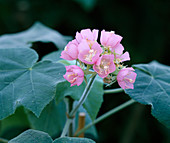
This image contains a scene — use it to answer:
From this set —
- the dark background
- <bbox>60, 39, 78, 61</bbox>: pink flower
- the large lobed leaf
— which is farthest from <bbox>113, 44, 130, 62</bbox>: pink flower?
the dark background

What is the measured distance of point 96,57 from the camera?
0.62 meters

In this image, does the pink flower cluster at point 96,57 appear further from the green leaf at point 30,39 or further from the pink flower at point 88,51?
the green leaf at point 30,39

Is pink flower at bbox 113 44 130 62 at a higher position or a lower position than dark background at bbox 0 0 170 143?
higher

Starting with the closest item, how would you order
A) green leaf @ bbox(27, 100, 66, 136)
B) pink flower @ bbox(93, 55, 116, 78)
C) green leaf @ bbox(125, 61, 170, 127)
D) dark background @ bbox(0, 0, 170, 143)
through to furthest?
pink flower @ bbox(93, 55, 116, 78), green leaf @ bbox(125, 61, 170, 127), green leaf @ bbox(27, 100, 66, 136), dark background @ bbox(0, 0, 170, 143)

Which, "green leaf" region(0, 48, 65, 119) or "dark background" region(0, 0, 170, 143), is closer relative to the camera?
"green leaf" region(0, 48, 65, 119)

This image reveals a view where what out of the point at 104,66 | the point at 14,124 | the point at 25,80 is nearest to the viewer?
the point at 104,66

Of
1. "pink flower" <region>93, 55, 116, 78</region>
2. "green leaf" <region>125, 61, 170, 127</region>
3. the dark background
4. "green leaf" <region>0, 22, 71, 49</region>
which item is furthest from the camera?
the dark background

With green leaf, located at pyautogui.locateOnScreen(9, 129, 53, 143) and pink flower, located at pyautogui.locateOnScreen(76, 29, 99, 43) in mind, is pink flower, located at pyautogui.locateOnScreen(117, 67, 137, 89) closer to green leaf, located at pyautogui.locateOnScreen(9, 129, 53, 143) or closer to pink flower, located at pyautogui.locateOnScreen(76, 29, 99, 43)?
pink flower, located at pyautogui.locateOnScreen(76, 29, 99, 43)

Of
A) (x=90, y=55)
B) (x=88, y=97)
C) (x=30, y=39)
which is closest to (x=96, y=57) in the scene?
(x=90, y=55)

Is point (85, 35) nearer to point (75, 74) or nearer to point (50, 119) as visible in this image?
point (75, 74)

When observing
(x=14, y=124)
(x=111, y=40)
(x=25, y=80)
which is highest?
(x=111, y=40)

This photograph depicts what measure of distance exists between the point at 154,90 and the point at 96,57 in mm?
255

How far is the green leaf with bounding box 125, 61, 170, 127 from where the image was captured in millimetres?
719

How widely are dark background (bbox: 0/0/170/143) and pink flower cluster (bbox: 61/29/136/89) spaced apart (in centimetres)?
136
